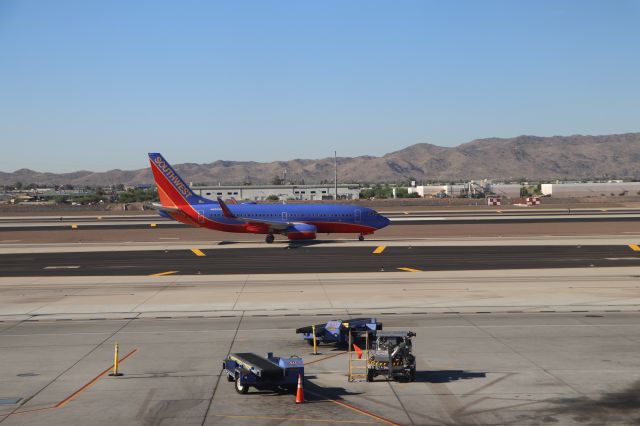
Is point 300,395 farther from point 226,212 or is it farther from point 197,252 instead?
point 226,212

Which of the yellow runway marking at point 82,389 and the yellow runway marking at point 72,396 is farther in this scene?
the yellow runway marking at point 82,389

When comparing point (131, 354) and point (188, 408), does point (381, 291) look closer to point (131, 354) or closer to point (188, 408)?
point (131, 354)

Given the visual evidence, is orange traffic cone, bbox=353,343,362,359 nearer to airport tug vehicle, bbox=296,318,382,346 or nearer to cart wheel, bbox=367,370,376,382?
airport tug vehicle, bbox=296,318,382,346

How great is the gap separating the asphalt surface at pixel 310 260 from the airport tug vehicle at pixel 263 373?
29000 mm

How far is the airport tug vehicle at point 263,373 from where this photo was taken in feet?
70.9

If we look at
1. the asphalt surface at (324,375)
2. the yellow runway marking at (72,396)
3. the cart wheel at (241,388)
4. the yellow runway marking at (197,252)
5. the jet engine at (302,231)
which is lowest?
the asphalt surface at (324,375)

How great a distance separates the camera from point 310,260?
5856 cm

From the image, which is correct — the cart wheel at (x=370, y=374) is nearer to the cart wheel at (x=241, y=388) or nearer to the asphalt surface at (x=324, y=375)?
the asphalt surface at (x=324, y=375)

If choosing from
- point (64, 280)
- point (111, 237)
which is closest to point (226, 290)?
point (64, 280)

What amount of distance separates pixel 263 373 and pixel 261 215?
2085 inches

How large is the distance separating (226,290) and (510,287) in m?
17.2

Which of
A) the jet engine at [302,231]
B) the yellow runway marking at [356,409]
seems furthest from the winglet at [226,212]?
the yellow runway marking at [356,409]

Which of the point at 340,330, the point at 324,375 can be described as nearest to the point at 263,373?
the point at 324,375

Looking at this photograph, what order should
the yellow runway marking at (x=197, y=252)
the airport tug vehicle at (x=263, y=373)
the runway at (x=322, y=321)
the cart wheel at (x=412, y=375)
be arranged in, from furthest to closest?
the yellow runway marking at (x=197, y=252), the cart wheel at (x=412, y=375), the airport tug vehicle at (x=263, y=373), the runway at (x=322, y=321)
